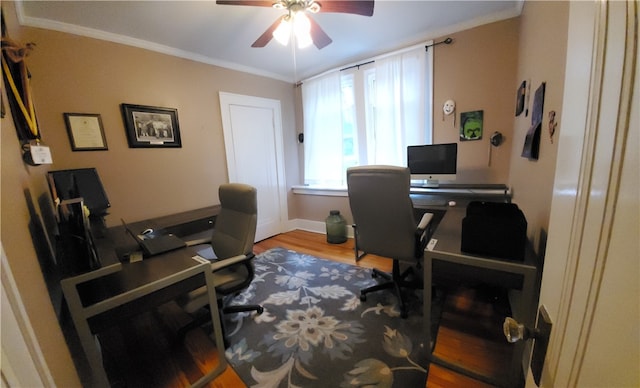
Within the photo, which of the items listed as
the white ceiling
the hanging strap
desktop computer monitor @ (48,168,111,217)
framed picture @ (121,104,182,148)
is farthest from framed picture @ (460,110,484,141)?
desktop computer monitor @ (48,168,111,217)

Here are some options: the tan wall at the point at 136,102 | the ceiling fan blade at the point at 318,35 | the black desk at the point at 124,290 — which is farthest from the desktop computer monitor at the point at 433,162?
the tan wall at the point at 136,102

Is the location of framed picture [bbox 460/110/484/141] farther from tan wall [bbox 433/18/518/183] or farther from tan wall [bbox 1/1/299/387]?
tan wall [bbox 1/1/299/387]

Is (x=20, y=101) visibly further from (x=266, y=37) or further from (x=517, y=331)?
(x=517, y=331)

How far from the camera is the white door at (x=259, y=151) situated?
3.18 m

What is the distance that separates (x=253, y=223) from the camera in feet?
5.48

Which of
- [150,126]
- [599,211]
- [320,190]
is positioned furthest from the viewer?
[320,190]

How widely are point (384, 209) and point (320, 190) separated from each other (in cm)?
212

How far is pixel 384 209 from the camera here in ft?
5.48

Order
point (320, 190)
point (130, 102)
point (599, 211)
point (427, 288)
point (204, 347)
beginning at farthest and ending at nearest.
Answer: point (320, 190) < point (130, 102) < point (204, 347) < point (427, 288) < point (599, 211)

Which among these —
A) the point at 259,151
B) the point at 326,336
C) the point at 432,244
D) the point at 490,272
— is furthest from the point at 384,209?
the point at 259,151

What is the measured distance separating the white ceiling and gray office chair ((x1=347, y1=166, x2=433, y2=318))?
5.20ft

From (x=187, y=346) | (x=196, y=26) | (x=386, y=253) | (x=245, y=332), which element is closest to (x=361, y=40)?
(x=196, y=26)

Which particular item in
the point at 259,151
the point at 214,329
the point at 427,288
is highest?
the point at 259,151

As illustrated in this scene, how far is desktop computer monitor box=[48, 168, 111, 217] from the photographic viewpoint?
1.69 m
